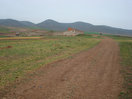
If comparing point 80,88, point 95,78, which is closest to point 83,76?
point 95,78

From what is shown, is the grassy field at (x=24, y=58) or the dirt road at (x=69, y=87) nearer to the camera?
the dirt road at (x=69, y=87)

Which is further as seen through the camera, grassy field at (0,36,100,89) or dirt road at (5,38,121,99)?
grassy field at (0,36,100,89)

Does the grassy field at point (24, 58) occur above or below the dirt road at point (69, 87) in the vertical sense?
above

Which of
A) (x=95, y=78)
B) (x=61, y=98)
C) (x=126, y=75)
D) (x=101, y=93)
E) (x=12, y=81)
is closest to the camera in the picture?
(x=61, y=98)

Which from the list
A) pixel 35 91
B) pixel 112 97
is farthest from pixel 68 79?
pixel 112 97

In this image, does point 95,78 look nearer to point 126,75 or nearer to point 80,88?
point 80,88

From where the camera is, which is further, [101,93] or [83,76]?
[83,76]

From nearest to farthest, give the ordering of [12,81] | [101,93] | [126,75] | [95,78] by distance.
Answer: [101,93] < [12,81] < [95,78] < [126,75]

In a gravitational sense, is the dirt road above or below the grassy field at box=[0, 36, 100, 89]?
below

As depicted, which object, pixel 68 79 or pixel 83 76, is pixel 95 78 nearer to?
pixel 83 76

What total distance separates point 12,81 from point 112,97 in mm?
4661

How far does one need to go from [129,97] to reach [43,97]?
130 inches

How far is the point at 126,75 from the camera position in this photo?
22.0 ft

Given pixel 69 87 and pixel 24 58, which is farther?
pixel 24 58
